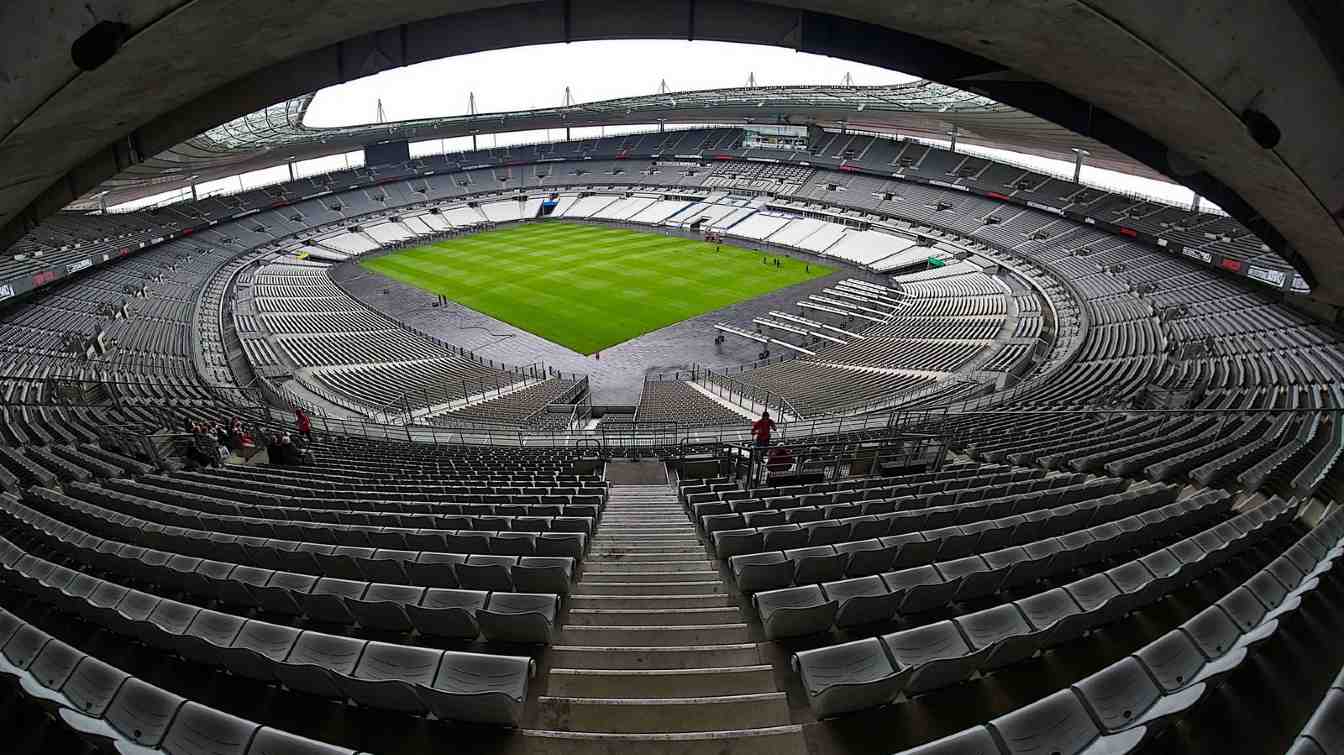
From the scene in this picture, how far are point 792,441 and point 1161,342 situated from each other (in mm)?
19011

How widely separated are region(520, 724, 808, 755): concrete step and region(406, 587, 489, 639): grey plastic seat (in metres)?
1.26

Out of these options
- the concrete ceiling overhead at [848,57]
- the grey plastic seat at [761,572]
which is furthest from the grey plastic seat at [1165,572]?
the concrete ceiling overhead at [848,57]

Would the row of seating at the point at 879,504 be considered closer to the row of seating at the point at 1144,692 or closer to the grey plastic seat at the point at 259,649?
the row of seating at the point at 1144,692

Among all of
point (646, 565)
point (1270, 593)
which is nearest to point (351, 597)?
point (646, 565)

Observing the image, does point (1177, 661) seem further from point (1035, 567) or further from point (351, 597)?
point (351, 597)

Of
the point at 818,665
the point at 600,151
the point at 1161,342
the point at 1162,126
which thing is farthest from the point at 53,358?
the point at 600,151

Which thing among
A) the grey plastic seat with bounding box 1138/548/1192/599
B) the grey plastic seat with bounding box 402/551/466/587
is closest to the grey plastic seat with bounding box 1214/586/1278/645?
the grey plastic seat with bounding box 1138/548/1192/599

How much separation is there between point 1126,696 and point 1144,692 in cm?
14

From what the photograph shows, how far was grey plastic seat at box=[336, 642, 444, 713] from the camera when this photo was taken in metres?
4.19

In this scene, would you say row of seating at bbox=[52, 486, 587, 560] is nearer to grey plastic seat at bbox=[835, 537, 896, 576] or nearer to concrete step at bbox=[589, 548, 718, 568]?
concrete step at bbox=[589, 548, 718, 568]

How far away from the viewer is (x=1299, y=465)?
28.3 feet

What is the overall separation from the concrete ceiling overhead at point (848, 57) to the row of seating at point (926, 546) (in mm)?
3916

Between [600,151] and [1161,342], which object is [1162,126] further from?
[600,151]

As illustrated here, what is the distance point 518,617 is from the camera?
5.13 metres
